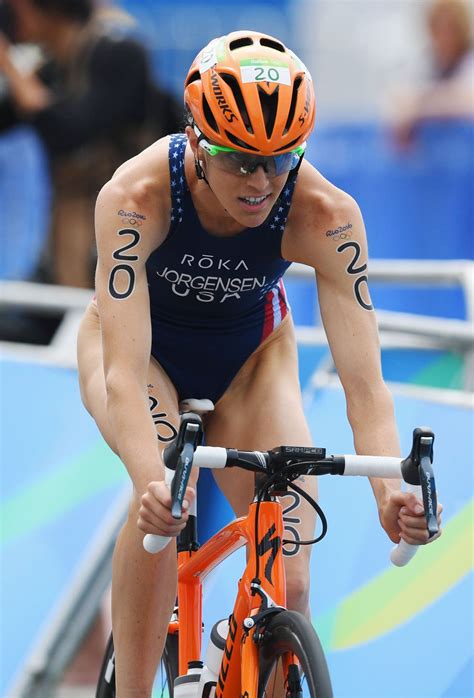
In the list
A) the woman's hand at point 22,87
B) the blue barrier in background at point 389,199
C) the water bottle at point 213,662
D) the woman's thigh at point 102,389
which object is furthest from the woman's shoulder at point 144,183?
the blue barrier in background at point 389,199

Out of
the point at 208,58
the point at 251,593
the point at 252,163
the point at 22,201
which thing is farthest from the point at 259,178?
the point at 22,201

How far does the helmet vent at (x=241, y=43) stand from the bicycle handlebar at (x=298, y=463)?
1.18 m

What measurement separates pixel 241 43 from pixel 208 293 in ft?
2.78

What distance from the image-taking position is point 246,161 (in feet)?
14.1

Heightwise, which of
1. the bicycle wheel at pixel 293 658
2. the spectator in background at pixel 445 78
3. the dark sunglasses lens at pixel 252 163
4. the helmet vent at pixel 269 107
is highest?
the spectator in background at pixel 445 78

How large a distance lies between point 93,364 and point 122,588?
0.75 m

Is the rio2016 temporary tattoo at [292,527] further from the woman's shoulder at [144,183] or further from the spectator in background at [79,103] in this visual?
the spectator in background at [79,103]

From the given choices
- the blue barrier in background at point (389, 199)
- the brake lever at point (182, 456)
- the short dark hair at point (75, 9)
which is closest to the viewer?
the brake lever at point (182, 456)

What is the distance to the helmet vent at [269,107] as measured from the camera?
4.28 meters

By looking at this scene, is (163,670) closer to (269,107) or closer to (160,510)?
(160,510)

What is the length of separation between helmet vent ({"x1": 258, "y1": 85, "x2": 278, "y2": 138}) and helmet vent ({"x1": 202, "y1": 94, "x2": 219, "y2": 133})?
6.0 inches

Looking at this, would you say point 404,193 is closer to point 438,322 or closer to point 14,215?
point 14,215

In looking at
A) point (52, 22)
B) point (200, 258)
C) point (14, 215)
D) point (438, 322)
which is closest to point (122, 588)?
point (200, 258)

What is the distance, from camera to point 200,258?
4.75 metres
